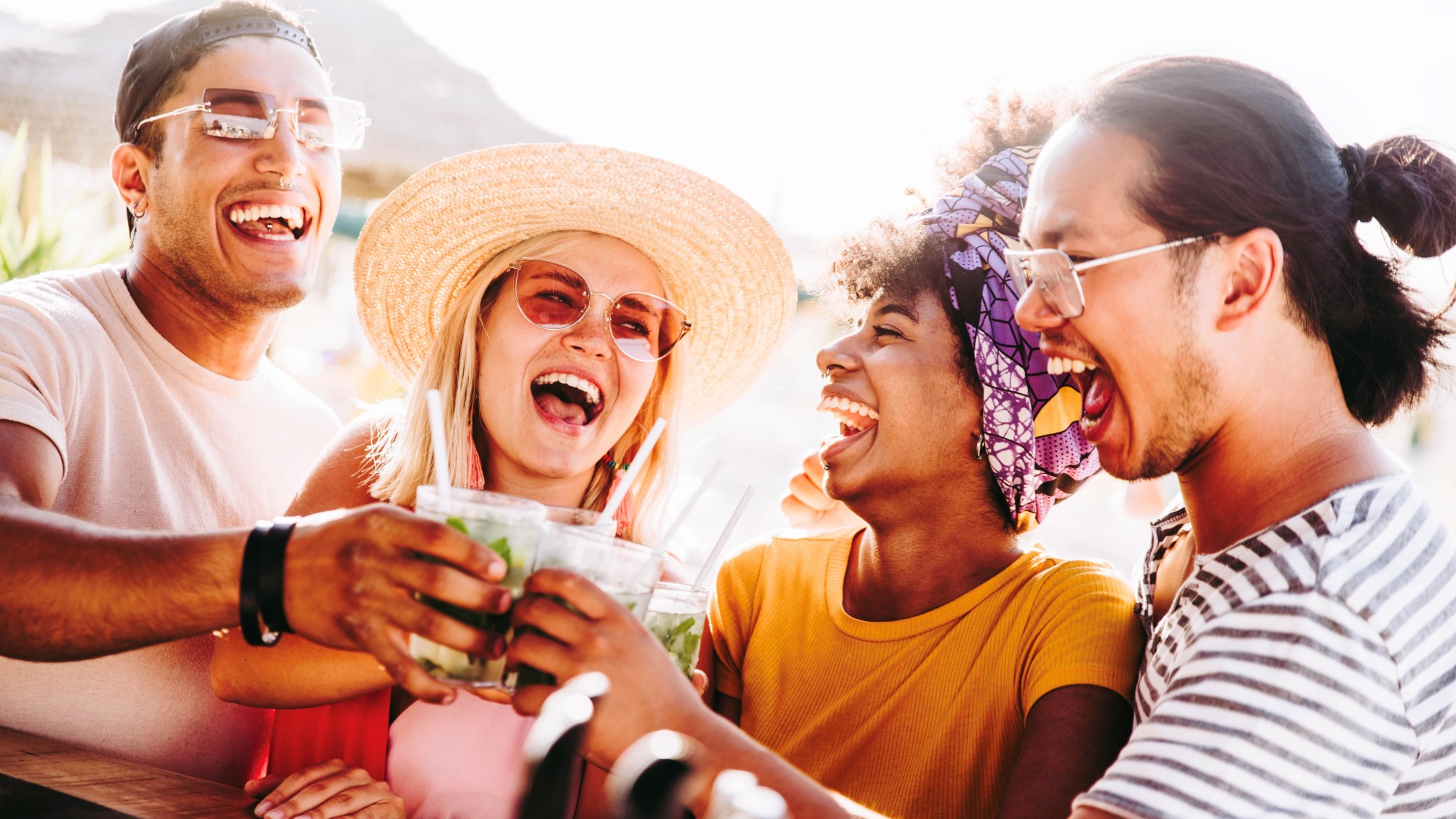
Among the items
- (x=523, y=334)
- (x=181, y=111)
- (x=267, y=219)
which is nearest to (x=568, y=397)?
(x=523, y=334)

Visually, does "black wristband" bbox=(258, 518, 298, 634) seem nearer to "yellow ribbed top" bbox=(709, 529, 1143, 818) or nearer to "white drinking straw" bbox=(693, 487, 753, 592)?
"white drinking straw" bbox=(693, 487, 753, 592)

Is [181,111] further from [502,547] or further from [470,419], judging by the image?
[502,547]

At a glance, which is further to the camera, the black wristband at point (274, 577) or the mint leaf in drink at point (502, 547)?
the black wristband at point (274, 577)

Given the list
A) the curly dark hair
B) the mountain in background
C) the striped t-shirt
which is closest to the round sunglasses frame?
the curly dark hair

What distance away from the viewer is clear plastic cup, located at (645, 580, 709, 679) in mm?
2010

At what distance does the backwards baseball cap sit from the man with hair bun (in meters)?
2.71

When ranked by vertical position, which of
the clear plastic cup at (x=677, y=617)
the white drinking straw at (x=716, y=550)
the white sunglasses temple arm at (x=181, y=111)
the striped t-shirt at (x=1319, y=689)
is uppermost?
the white sunglasses temple arm at (x=181, y=111)

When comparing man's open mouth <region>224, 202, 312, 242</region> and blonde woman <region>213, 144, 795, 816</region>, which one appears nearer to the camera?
blonde woman <region>213, 144, 795, 816</region>

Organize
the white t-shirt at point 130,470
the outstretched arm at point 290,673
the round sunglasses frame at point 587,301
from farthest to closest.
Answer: the round sunglasses frame at point 587,301, the white t-shirt at point 130,470, the outstretched arm at point 290,673

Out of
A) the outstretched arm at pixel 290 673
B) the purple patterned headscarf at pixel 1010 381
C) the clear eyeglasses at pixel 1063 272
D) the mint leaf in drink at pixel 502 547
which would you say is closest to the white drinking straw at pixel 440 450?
the mint leaf in drink at pixel 502 547

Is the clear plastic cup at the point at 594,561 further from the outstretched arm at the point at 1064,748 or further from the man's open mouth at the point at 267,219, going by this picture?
the man's open mouth at the point at 267,219

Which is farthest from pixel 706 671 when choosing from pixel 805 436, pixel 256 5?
pixel 805 436

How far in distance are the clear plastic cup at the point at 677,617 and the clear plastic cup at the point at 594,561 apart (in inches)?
6.4

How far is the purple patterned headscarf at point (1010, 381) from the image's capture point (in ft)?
9.27
